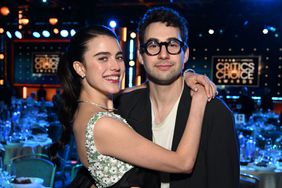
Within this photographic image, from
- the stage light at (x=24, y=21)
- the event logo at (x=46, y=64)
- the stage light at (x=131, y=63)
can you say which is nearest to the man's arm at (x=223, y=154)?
the stage light at (x=131, y=63)

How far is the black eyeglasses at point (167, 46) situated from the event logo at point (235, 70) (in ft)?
43.4

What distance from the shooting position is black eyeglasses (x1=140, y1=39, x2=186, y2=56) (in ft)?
6.51

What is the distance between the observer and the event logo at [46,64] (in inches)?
677

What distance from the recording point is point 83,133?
1.94 m

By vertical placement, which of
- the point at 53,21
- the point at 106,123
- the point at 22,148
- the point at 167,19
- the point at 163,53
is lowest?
the point at 22,148

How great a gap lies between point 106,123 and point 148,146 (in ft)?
0.77

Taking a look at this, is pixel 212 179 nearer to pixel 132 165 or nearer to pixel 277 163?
pixel 132 165

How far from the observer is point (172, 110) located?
2100 mm

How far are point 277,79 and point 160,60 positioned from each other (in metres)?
13.5

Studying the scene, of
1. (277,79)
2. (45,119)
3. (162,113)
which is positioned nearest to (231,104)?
(277,79)

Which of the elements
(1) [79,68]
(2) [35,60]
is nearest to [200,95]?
(1) [79,68]

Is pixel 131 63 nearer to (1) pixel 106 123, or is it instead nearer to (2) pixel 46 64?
(2) pixel 46 64

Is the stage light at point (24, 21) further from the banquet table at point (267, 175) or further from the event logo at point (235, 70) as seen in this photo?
the banquet table at point (267, 175)

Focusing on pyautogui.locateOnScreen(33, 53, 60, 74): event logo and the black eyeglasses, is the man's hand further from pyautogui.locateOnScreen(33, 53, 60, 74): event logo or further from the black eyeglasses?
pyautogui.locateOnScreen(33, 53, 60, 74): event logo
